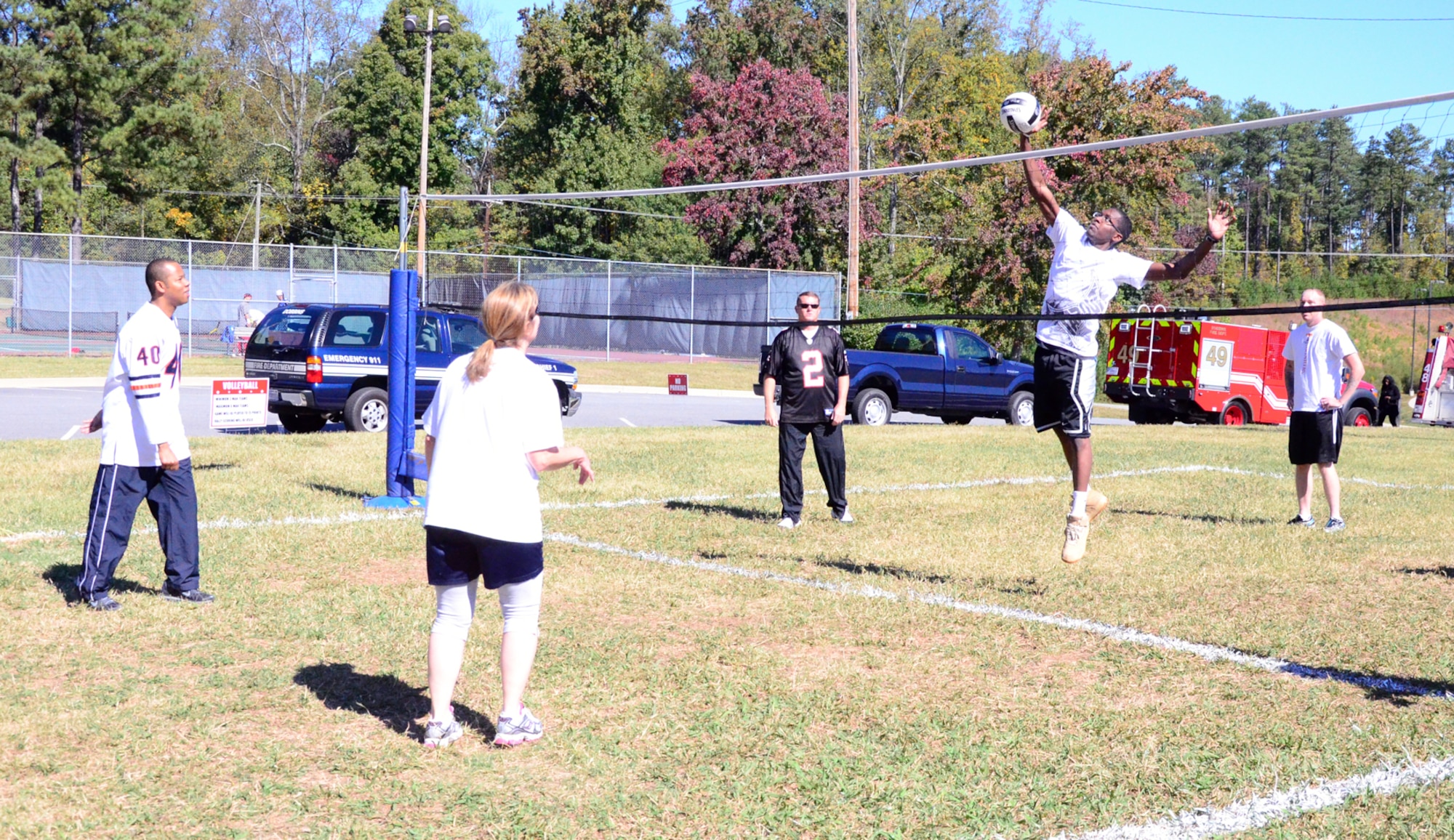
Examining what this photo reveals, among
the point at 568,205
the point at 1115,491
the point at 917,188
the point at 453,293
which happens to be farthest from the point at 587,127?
the point at 1115,491

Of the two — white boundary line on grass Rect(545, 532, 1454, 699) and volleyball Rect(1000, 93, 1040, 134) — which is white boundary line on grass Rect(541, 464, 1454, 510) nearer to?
white boundary line on grass Rect(545, 532, 1454, 699)

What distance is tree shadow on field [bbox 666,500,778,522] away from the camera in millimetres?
10508

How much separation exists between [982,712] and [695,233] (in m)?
48.2

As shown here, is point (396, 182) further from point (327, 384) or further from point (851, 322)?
point (851, 322)

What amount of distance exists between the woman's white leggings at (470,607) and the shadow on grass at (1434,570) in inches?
247

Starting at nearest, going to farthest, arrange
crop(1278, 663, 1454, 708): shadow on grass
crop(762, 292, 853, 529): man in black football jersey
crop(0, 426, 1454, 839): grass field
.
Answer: crop(0, 426, 1454, 839): grass field < crop(1278, 663, 1454, 708): shadow on grass < crop(762, 292, 853, 529): man in black football jersey

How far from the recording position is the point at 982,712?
5.18m

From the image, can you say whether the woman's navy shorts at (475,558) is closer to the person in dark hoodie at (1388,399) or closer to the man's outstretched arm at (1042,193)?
the man's outstretched arm at (1042,193)

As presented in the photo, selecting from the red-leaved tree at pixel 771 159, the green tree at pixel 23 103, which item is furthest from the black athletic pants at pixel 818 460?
the green tree at pixel 23 103

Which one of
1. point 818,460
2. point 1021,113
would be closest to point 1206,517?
point 818,460

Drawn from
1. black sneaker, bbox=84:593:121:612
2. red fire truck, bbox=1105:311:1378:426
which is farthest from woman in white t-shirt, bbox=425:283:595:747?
red fire truck, bbox=1105:311:1378:426

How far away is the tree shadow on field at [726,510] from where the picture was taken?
34.5 feet

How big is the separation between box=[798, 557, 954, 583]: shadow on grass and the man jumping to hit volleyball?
937mm

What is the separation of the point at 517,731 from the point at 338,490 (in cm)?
710
